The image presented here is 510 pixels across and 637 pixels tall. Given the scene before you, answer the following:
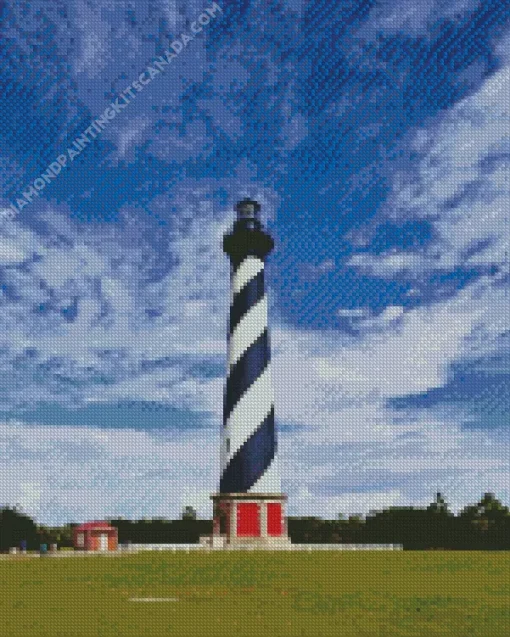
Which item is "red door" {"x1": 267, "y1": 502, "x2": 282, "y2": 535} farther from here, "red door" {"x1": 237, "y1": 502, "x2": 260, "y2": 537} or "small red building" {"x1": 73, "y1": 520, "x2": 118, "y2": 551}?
"small red building" {"x1": 73, "y1": 520, "x2": 118, "y2": 551}

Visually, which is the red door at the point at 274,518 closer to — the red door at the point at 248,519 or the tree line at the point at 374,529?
the red door at the point at 248,519

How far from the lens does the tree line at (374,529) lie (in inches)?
1909

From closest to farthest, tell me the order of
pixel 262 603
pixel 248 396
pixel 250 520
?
pixel 262 603 < pixel 250 520 < pixel 248 396

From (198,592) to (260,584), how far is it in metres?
2.50

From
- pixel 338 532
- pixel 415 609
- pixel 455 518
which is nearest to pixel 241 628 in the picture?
pixel 415 609

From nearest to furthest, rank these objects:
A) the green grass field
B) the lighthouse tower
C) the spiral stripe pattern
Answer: the green grass field → the lighthouse tower → the spiral stripe pattern

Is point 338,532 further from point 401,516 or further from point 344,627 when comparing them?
point 344,627

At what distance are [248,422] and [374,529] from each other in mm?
15410

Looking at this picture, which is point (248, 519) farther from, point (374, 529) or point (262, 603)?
point (262, 603)

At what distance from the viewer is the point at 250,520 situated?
151ft

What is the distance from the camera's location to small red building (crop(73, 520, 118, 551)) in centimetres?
4747

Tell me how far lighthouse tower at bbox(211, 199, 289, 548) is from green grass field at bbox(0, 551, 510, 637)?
24148 mm

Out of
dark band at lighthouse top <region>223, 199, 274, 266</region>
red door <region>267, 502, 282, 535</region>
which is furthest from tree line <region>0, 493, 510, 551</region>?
dark band at lighthouse top <region>223, 199, 274, 266</region>

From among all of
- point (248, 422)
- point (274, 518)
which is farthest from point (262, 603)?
point (248, 422)
